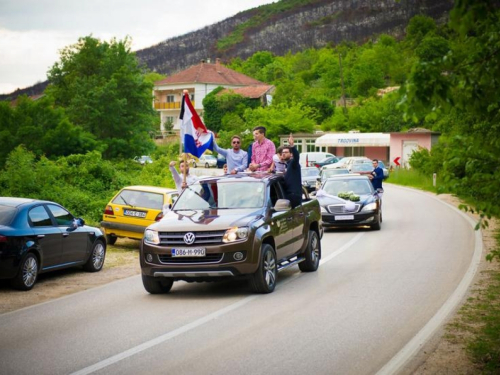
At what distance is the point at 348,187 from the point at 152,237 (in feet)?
48.2

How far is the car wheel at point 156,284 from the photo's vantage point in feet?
43.5

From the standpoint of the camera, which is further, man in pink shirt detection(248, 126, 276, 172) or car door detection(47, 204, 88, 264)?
man in pink shirt detection(248, 126, 276, 172)

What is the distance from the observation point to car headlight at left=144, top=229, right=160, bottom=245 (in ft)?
42.3

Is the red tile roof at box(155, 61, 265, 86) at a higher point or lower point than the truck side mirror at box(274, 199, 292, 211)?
higher

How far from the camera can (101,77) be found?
62.0m

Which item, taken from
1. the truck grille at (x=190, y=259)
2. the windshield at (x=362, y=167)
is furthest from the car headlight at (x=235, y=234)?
the windshield at (x=362, y=167)

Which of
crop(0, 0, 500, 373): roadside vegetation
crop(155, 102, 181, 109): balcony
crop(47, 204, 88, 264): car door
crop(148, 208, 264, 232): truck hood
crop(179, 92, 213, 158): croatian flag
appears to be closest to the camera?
crop(0, 0, 500, 373): roadside vegetation

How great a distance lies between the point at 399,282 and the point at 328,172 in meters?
31.4

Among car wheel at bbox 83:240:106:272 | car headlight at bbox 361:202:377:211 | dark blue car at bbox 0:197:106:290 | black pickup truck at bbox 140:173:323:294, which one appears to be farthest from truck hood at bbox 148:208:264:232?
car headlight at bbox 361:202:377:211

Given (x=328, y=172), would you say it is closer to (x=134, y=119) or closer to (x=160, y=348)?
(x=134, y=119)

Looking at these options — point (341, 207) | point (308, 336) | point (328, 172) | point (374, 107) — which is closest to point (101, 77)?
point (328, 172)

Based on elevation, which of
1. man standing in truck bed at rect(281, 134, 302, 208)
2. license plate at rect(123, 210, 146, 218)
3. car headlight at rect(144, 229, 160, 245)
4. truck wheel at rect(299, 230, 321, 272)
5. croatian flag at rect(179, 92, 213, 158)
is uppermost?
croatian flag at rect(179, 92, 213, 158)

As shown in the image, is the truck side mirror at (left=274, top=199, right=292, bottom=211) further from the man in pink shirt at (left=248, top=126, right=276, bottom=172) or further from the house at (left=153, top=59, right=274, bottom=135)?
the house at (left=153, top=59, right=274, bottom=135)

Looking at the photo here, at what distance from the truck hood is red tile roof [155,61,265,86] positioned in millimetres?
131103
